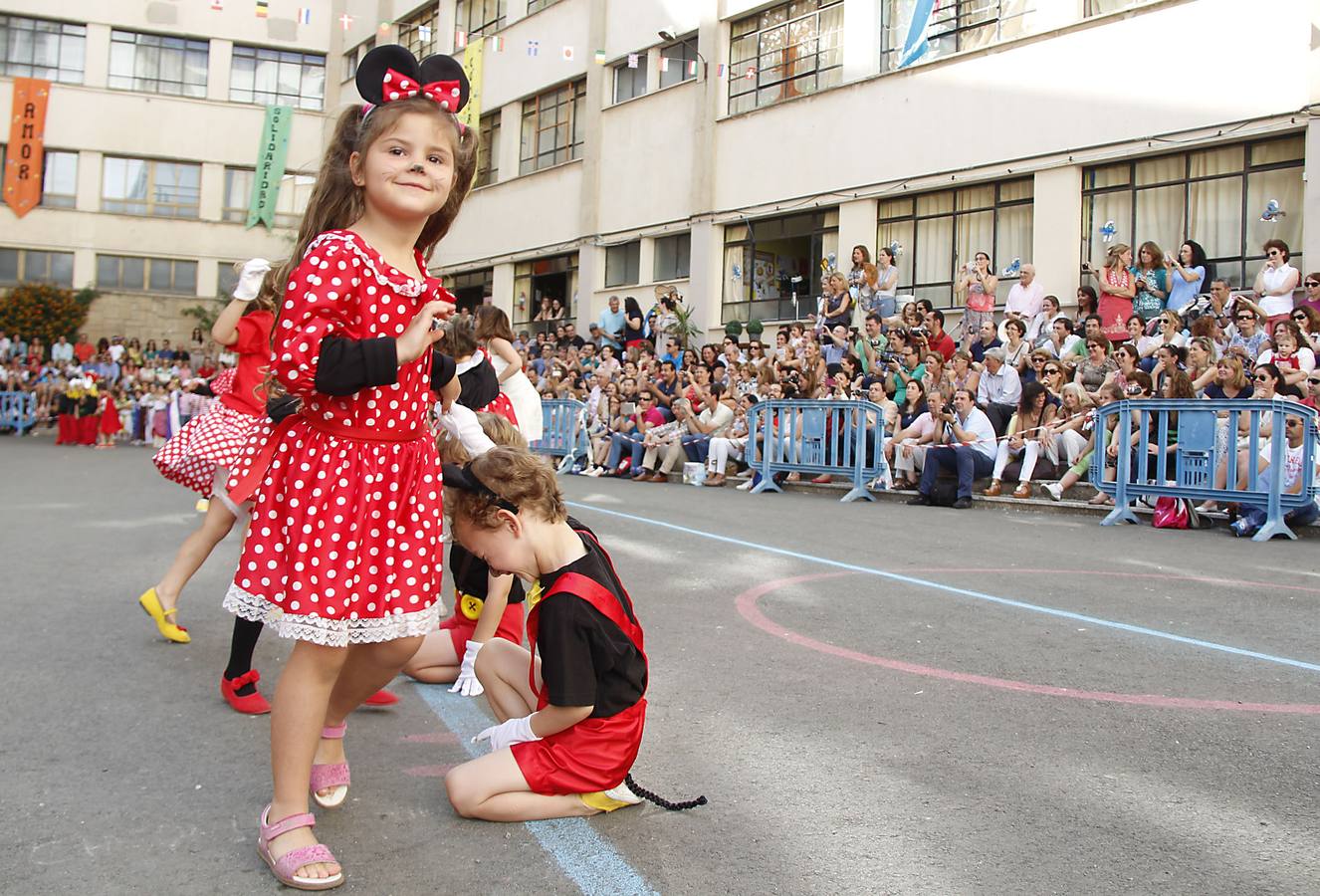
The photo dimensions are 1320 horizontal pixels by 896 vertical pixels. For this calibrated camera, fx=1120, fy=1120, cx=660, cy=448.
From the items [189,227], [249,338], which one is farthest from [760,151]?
[189,227]

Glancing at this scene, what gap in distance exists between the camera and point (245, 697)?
4.05 meters

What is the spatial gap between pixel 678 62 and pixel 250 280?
23.0 meters

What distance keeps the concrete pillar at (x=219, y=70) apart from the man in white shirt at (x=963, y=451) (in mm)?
34059

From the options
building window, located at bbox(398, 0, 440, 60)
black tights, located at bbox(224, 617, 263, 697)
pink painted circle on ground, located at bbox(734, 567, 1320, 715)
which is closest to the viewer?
black tights, located at bbox(224, 617, 263, 697)

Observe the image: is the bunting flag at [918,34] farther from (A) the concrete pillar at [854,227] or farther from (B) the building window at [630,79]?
(B) the building window at [630,79]

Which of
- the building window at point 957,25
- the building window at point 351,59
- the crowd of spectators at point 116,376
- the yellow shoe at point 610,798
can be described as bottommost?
the yellow shoe at point 610,798

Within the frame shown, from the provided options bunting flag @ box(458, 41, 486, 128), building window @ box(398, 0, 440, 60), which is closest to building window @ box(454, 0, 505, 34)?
bunting flag @ box(458, 41, 486, 128)

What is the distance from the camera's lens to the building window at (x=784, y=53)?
852 inches

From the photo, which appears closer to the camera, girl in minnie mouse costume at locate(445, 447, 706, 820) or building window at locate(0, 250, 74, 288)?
girl in minnie mouse costume at locate(445, 447, 706, 820)

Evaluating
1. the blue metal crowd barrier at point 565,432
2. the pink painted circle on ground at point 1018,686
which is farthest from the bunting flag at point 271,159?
the pink painted circle on ground at point 1018,686

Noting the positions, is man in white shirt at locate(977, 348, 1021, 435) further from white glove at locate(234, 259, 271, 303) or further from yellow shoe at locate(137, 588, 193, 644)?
white glove at locate(234, 259, 271, 303)

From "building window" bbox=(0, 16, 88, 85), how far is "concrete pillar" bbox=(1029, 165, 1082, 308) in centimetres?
3485

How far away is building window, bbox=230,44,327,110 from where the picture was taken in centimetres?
4031

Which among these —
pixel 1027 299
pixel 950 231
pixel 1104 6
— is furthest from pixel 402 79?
pixel 950 231
